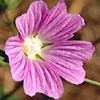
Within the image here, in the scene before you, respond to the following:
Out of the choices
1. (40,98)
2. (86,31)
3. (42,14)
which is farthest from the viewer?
(86,31)

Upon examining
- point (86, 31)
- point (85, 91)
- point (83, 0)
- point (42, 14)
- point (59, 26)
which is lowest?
point (85, 91)

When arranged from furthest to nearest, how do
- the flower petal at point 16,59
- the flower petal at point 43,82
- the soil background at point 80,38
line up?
the soil background at point 80,38
the flower petal at point 43,82
the flower petal at point 16,59

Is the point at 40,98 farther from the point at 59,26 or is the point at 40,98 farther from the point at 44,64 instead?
the point at 59,26

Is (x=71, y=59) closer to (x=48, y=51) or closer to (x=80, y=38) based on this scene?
(x=48, y=51)

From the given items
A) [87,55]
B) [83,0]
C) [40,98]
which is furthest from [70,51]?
[83,0]

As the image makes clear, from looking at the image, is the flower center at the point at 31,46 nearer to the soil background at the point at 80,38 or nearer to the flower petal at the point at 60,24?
the flower petal at the point at 60,24

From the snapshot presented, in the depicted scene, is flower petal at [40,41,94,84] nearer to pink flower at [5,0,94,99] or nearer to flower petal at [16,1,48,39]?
pink flower at [5,0,94,99]

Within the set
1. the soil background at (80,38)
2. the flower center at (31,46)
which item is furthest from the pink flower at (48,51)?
the soil background at (80,38)
